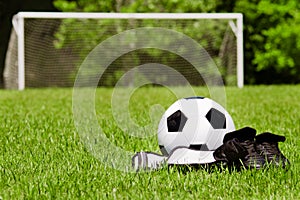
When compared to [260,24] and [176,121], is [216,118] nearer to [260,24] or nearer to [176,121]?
[176,121]

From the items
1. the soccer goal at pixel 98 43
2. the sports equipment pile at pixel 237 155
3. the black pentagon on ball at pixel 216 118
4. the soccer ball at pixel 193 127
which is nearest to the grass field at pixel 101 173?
the sports equipment pile at pixel 237 155

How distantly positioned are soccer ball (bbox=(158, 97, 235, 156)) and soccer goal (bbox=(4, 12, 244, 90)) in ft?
26.4

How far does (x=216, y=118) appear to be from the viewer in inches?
134

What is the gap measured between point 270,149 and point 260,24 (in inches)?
421

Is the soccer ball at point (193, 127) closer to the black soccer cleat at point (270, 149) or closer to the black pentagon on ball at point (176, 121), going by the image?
the black pentagon on ball at point (176, 121)

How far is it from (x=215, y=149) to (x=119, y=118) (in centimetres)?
278

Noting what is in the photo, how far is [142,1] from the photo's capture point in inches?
516

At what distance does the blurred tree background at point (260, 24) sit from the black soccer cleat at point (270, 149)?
9.90m

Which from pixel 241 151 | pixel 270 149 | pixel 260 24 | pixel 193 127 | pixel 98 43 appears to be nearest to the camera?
pixel 241 151

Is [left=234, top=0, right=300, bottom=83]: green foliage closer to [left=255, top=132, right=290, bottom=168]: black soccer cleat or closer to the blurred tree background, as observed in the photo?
the blurred tree background

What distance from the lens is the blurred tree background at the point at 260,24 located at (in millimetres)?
13000

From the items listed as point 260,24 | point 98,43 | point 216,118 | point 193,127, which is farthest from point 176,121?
point 260,24

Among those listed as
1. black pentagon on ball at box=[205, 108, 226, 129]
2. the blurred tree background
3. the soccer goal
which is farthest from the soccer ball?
the blurred tree background

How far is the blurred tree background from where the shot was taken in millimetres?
13000
